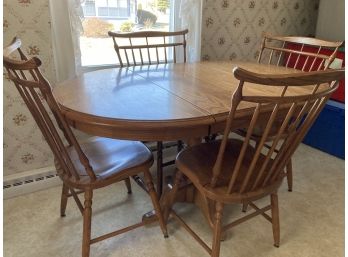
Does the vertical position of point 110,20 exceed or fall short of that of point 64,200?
it exceeds it

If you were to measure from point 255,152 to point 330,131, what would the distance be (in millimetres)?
1628

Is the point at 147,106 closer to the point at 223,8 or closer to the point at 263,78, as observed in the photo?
the point at 263,78

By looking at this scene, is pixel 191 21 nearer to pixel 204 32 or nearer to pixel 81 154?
pixel 204 32

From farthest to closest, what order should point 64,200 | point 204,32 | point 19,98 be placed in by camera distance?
1. point 204,32
2. point 19,98
3. point 64,200

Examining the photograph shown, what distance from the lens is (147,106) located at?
1204 millimetres

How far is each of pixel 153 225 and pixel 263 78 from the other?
107cm

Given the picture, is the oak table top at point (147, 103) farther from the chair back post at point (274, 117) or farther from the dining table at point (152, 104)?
the chair back post at point (274, 117)

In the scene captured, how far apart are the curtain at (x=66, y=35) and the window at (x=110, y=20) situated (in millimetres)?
117

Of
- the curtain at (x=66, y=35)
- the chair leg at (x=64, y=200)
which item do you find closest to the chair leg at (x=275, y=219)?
the chair leg at (x=64, y=200)

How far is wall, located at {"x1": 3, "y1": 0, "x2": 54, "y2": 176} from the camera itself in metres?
1.63

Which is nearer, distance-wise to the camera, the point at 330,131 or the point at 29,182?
the point at 29,182

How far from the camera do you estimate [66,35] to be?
186cm

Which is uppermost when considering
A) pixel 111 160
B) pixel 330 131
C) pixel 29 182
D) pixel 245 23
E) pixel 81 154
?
pixel 245 23

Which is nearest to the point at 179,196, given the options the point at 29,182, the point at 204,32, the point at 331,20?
the point at 29,182
